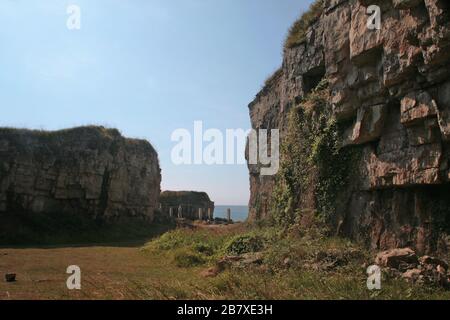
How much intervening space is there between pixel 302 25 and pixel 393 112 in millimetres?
7124

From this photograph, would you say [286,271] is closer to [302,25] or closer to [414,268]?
[414,268]

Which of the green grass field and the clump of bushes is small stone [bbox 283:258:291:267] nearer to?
the green grass field

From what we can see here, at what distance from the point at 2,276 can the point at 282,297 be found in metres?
7.82

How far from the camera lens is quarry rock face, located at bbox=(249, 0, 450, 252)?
32.6ft

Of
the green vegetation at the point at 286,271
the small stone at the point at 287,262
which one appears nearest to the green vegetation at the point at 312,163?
the green vegetation at the point at 286,271

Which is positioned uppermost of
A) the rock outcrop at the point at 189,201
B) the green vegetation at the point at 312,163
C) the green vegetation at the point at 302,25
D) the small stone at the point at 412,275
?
the green vegetation at the point at 302,25

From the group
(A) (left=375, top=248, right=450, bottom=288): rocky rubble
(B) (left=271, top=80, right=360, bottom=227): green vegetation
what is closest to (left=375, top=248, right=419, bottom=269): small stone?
(A) (left=375, top=248, right=450, bottom=288): rocky rubble

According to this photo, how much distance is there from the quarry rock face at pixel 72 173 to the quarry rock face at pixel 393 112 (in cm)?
1604

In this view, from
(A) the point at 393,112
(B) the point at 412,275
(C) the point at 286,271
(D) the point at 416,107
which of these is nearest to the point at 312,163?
(A) the point at 393,112

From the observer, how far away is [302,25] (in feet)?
56.5

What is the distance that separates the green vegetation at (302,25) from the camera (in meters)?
16.1

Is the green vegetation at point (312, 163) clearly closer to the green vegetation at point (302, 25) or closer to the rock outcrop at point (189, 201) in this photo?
the green vegetation at point (302, 25)

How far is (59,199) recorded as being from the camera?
23.5 m
